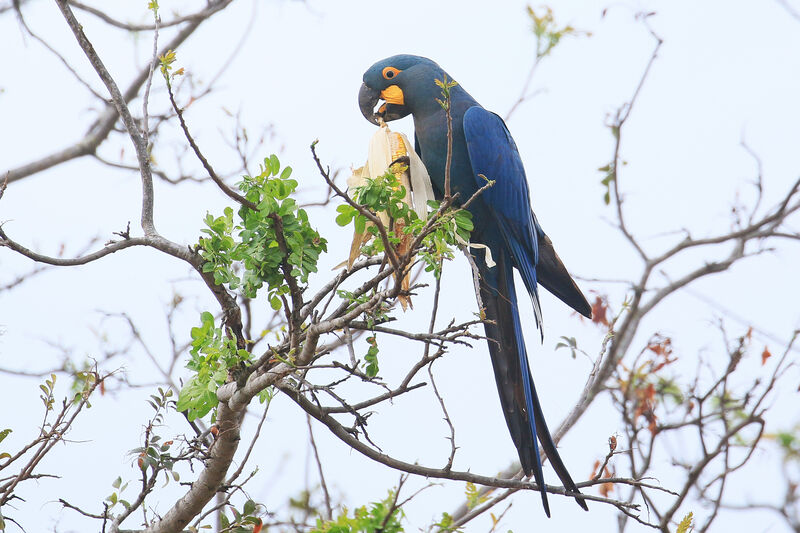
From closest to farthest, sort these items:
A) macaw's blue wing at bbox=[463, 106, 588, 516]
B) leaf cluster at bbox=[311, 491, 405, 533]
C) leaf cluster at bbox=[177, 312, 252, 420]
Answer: leaf cluster at bbox=[311, 491, 405, 533], leaf cluster at bbox=[177, 312, 252, 420], macaw's blue wing at bbox=[463, 106, 588, 516]

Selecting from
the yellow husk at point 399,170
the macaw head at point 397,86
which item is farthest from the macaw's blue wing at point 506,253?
the yellow husk at point 399,170

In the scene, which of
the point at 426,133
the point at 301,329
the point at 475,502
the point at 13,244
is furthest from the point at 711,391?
the point at 13,244

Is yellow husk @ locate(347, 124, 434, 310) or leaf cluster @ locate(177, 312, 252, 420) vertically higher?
yellow husk @ locate(347, 124, 434, 310)

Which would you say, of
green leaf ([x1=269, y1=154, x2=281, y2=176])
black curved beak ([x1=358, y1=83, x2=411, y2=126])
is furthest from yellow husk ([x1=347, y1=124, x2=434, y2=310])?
black curved beak ([x1=358, y1=83, x2=411, y2=126])

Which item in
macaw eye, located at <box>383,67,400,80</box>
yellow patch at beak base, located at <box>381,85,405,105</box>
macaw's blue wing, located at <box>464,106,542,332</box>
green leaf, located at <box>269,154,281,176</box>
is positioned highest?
macaw eye, located at <box>383,67,400,80</box>

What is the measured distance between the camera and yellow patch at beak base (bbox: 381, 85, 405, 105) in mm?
3059

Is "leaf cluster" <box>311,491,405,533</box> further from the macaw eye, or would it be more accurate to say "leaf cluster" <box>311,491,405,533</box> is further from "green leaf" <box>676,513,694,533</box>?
the macaw eye

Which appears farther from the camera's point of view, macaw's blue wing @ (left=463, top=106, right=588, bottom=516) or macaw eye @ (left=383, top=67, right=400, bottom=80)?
macaw eye @ (left=383, top=67, right=400, bottom=80)

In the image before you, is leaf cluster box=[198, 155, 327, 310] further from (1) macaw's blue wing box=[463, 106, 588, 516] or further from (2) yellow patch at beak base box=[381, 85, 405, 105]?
(2) yellow patch at beak base box=[381, 85, 405, 105]

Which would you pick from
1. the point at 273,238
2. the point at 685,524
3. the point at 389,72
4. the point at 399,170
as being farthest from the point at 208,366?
the point at 389,72

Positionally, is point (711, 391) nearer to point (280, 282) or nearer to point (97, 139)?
point (280, 282)

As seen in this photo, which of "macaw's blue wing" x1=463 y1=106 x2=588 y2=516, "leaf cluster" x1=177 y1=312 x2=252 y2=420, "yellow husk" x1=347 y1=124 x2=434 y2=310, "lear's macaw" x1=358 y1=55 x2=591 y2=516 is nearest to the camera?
"leaf cluster" x1=177 y1=312 x2=252 y2=420

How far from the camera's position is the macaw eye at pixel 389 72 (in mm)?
3082

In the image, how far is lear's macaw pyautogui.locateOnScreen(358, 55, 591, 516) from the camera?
2.84 meters
